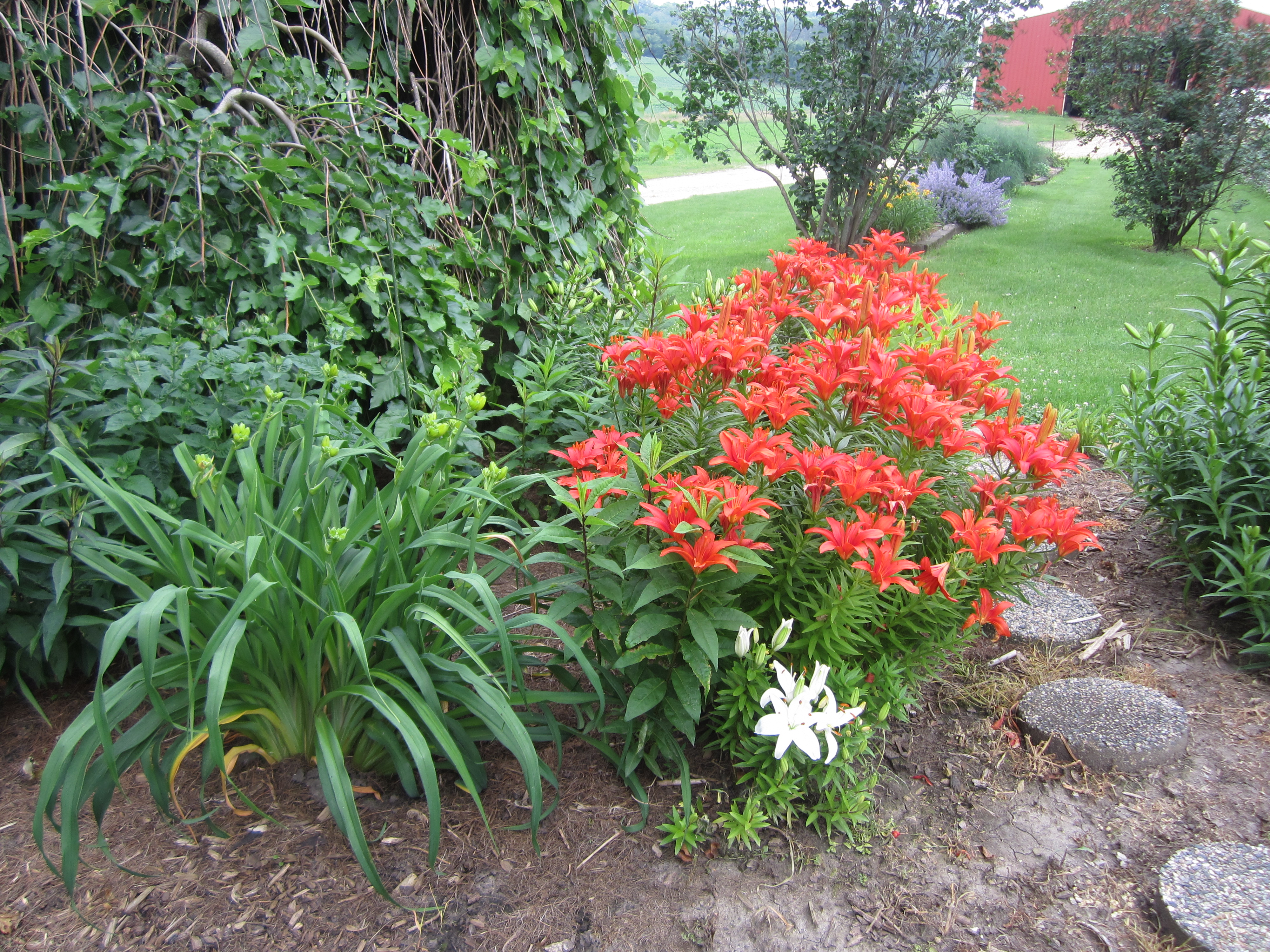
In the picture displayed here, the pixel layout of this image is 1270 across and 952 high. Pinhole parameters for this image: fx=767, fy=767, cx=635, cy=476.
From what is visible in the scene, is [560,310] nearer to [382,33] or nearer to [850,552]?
[382,33]

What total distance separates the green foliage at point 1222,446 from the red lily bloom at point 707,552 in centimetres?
174

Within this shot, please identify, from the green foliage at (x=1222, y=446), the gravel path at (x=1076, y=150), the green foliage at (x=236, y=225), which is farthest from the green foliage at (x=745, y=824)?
the gravel path at (x=1076, y=150)

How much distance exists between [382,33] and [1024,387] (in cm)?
400

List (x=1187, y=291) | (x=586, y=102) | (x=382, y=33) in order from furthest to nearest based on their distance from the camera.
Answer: (x=1187, y=291), (x=586, y=102), (x=382, y=33)

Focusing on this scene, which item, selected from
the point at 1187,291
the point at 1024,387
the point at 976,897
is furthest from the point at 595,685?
the point at 1187,291

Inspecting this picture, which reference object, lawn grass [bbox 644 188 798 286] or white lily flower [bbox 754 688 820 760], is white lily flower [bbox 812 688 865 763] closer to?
white lily flower [bbox 754 688 820 760]

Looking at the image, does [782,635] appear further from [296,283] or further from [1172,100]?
[1172,100]

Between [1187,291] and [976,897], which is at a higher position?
[976,897]

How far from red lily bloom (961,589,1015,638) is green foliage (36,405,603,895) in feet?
2.95

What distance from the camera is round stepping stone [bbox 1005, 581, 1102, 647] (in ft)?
8.20

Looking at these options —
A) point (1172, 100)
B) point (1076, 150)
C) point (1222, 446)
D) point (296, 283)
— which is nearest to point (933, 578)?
point (1222, 446)

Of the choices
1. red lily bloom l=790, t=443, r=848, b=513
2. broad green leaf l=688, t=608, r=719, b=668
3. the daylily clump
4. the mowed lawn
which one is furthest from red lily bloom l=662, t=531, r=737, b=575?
the mowed lawn

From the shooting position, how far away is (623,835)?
1.71m

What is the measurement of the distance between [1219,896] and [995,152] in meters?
10.8
